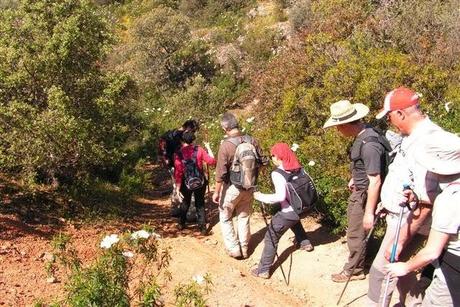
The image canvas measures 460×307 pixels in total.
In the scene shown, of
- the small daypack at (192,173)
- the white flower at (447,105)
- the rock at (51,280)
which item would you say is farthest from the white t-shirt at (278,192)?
the white flower at (447,105)

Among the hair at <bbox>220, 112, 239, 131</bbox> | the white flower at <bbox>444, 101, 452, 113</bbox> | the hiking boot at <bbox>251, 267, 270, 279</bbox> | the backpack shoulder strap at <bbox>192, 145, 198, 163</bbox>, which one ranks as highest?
the hair at <bbox>220, 112, 239, 131</bbox>

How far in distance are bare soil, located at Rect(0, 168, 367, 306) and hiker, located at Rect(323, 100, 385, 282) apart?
1.58 feet

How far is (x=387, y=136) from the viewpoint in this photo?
4.61 m

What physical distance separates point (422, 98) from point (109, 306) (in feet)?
20.5

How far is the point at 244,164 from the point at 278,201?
603mm

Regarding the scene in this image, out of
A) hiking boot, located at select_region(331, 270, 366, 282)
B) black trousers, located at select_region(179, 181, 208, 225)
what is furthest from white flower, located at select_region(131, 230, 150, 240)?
black trousers, located at select_region(179, 181, 208, 225)

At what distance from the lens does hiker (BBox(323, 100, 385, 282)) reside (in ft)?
14.0

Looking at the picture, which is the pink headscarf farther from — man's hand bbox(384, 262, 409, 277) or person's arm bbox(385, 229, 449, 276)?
person's arm bbox(385, 229, 449, 276)

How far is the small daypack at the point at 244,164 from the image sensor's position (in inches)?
219

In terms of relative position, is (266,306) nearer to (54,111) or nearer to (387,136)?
(387,136)

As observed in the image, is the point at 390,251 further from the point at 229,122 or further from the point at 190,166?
the point at 190,166

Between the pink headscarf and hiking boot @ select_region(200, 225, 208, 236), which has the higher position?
the pink headscarf

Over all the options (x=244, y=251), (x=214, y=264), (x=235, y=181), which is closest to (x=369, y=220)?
(x=235, y=181)

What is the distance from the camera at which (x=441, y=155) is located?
2.79m
